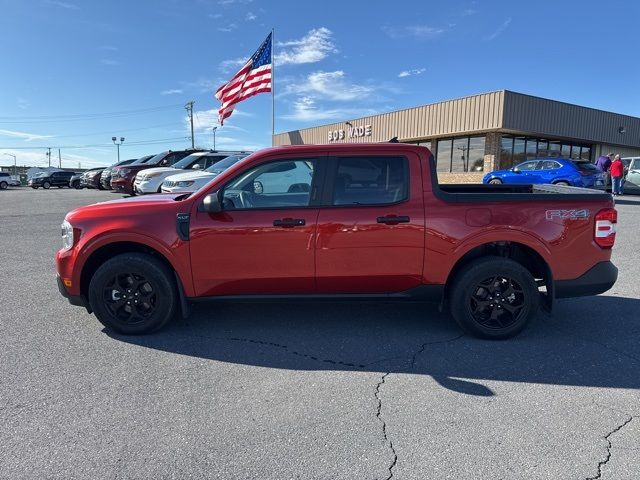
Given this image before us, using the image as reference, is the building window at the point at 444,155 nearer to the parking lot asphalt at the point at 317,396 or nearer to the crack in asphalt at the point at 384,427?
the parking lot asphalt at the point at 317,396

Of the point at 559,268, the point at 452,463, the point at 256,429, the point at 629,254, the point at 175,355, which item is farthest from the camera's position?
the point at 629,254

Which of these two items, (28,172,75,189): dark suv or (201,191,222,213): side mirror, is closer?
(201,191,222,213): side mirror

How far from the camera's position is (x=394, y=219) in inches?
154

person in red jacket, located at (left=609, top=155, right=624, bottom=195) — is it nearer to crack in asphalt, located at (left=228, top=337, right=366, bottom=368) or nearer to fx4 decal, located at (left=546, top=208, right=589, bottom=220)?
fx4 decal, located at (left=546, top=208, right=589, bottom=220)

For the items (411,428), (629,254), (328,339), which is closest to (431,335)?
→ (328,339)

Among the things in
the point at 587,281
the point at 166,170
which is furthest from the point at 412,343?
the point at 166,170

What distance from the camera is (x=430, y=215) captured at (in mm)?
3932

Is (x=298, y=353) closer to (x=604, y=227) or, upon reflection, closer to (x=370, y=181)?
(x=370, y=181)

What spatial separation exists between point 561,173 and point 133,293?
591 inches

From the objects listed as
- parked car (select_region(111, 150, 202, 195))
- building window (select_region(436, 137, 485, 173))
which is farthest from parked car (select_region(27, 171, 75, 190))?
building window (select_region(436, 137, 485, 173))

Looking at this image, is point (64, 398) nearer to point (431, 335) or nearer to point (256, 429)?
point (256, 429)

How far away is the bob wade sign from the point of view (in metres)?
29.9

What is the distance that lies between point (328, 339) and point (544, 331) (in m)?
2.09

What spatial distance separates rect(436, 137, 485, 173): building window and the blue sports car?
806 cm
